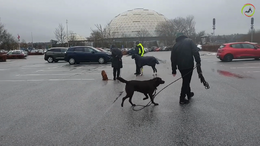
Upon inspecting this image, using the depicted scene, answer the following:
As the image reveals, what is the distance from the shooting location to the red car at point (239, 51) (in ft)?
59.0

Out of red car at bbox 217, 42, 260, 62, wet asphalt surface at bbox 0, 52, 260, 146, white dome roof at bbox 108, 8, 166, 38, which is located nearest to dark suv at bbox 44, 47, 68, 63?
red car at bbox 217, 42, 260, 62

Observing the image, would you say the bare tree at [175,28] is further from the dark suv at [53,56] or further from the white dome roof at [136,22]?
the dark suv at [53,56]

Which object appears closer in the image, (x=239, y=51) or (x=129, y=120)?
(x=129, y=120)

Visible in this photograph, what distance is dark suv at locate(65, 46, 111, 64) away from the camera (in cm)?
2072

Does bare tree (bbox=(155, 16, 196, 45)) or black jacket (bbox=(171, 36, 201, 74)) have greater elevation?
bare tree (bbox=(155, 16, 196, 45))

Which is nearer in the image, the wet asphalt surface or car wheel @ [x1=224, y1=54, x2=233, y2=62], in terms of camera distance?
the wet asphalt surface

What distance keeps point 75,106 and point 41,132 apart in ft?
6.10

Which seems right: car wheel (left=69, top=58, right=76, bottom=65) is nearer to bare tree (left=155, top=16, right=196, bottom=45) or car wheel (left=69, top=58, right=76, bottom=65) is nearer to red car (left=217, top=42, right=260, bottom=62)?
red car (left=217, top=42, right=260, bottom=62)

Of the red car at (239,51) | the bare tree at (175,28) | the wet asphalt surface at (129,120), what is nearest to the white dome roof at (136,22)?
the bare tree at (175,28)

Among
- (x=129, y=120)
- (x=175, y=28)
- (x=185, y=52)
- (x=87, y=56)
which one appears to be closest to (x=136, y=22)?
(x=175, y=28)

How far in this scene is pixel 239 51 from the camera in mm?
17969

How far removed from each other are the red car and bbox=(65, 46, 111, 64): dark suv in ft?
31.6

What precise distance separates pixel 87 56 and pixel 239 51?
12561 millimetres

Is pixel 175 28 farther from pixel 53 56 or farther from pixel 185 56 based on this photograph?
pixel 185 56
